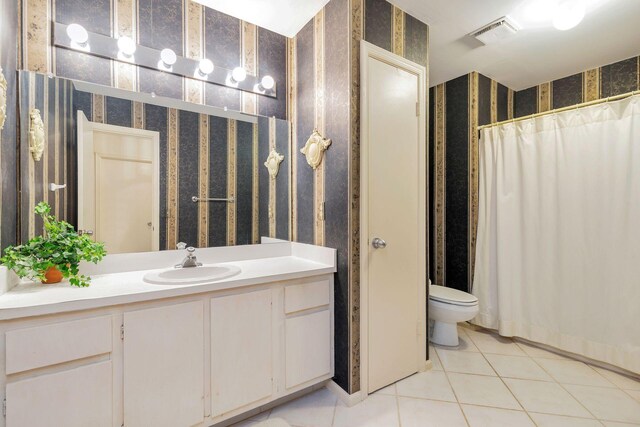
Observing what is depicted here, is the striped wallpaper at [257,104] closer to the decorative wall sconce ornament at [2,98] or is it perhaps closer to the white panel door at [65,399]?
the decorative wall sconce ornament at [2,98]

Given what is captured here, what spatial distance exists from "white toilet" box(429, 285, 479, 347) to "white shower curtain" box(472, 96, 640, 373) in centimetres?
44

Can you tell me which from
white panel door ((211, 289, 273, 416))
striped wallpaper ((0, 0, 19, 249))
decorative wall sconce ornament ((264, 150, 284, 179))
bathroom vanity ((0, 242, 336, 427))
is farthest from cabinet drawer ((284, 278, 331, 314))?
striped wallpaper ((0, 0, 19, 249))

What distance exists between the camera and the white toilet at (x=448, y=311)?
232 cm

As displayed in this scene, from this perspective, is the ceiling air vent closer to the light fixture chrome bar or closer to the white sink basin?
the light fixture chrome bar

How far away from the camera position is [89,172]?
5.18 ft

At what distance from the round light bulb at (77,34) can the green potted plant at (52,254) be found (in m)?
0.86

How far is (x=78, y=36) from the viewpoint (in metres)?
1.52

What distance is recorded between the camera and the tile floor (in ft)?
5.23

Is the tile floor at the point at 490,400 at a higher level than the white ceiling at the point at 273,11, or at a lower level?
lower

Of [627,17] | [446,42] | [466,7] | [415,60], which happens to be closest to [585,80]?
[627,17]

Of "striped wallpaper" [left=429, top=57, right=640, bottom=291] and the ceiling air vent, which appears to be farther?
"striped wallpaper" [left=429, top=57, right=640, bottom=291]

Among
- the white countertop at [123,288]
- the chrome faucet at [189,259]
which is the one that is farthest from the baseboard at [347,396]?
the chrome faucet at [189,259]

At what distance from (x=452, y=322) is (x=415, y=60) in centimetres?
201

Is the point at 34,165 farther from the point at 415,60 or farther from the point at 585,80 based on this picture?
the point at 585,80
